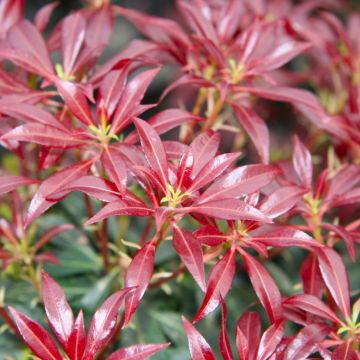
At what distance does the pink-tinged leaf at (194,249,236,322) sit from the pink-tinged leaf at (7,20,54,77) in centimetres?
33

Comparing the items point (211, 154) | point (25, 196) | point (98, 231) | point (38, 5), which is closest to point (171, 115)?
point (211, 154)

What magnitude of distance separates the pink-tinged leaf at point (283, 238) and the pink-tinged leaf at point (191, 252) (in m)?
0.08

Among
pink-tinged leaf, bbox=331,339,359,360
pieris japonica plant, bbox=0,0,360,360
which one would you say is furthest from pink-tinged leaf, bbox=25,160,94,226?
pink-tinged leaf, bbox=331,339,359,360

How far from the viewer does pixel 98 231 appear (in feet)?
3.08

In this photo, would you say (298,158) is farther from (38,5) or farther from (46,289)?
(38,5)

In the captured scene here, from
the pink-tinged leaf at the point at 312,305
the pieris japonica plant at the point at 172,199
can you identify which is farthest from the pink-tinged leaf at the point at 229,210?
the pink-tinged leaf at the point at 312,305

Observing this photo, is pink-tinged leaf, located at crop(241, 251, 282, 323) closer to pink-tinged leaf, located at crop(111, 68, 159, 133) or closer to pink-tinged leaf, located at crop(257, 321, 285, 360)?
pink-tinged leaf, located at crop(257, 321, 285, 360)

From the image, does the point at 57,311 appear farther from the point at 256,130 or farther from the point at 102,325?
the point at 256,130

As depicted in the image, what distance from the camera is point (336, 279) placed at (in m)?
0.72

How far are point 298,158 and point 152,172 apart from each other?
0.24 metres

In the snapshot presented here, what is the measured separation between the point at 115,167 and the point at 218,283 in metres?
0.17

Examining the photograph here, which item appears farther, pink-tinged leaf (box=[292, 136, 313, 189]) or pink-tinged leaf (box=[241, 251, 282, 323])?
pink-tinged leaf (box=[292, 136, 313, 189])

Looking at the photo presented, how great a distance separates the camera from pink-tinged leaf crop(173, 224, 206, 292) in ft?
2.10

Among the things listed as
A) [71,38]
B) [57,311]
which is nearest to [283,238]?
[57,311]
